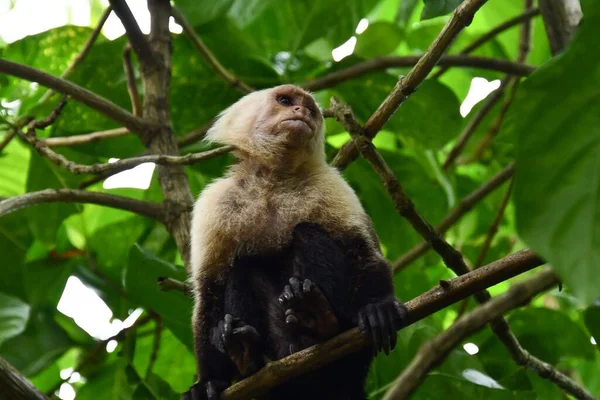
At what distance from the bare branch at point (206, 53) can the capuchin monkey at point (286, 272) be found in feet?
1.64

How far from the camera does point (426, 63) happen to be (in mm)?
2422

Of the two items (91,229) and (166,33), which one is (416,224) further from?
(91,229)

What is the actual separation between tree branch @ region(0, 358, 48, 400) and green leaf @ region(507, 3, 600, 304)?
1791 millimetres

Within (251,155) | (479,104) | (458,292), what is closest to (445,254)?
(458,292)

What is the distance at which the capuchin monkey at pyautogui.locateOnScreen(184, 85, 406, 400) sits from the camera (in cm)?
263

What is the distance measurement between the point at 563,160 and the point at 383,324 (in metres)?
1.32

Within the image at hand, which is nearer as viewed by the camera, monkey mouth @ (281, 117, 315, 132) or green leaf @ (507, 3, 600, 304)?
green leaf @ (507, 3, 600, 304)

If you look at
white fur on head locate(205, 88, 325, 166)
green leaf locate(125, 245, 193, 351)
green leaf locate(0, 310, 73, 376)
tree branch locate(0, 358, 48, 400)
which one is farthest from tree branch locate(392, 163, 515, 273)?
tree branch locate(0, 358, 48, 400)

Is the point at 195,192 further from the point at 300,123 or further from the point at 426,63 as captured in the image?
the point at 426,63

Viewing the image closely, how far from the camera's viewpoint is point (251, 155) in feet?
10.8

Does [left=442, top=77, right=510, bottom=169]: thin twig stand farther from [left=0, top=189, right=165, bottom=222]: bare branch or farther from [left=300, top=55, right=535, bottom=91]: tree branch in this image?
[left=0, top=189, right=165, bottom=222]: bare branch

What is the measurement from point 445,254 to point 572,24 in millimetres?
1043

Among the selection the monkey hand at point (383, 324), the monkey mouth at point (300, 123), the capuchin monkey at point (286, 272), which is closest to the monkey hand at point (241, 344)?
the capuchin monkey at point (286, 272)

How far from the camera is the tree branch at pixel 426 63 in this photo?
89.3 inches
